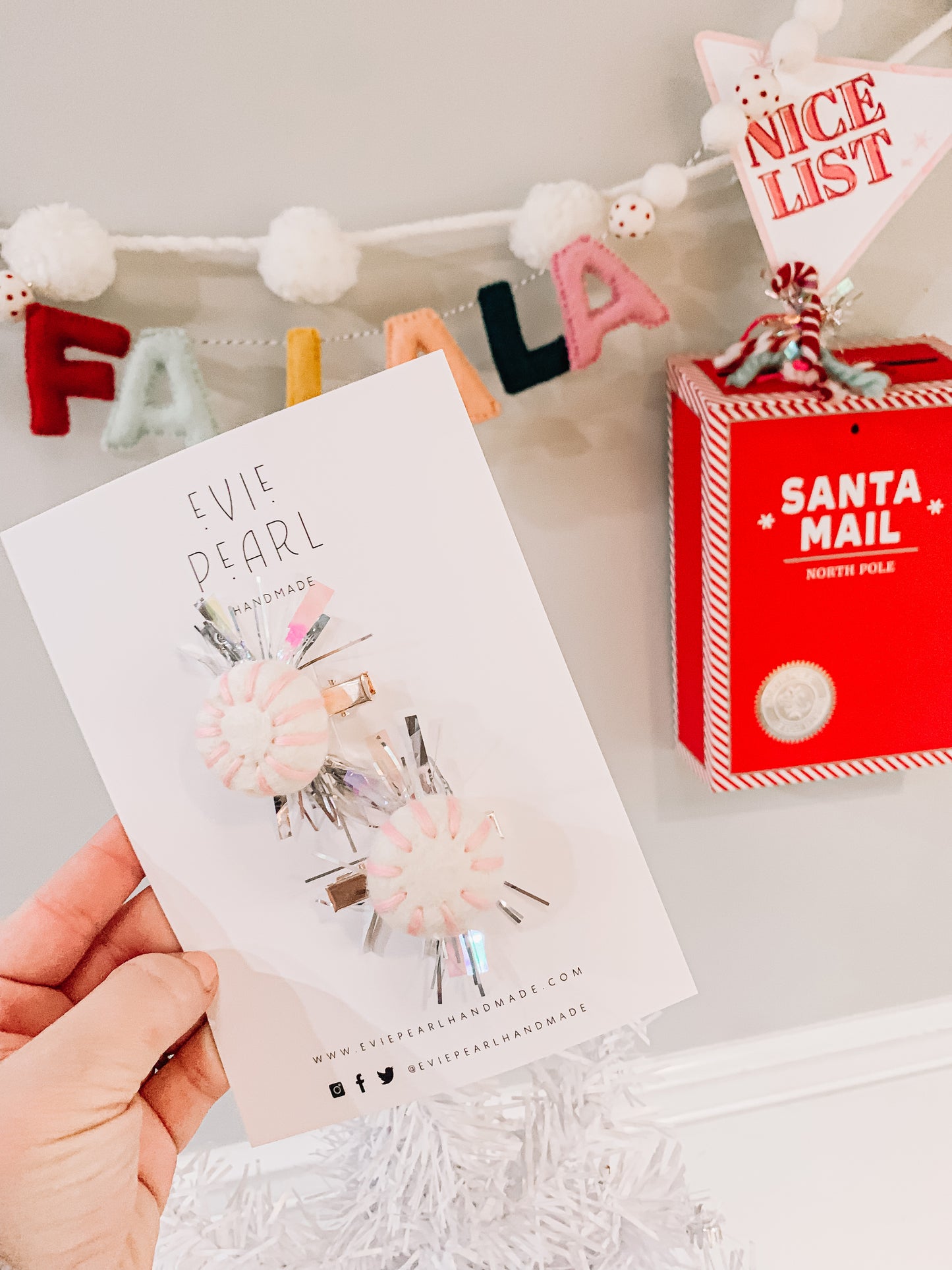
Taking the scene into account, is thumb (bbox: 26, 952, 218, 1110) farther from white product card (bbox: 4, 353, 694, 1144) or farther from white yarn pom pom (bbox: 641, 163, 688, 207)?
white yarn pom pom (bbox: 641, 163, 688, 207)

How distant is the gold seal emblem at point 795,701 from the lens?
0.65 metres

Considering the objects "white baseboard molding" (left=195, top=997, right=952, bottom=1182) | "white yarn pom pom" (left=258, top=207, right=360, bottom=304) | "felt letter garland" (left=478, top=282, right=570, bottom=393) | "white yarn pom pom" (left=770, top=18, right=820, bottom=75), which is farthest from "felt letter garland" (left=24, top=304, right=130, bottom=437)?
"white baseboard molding" (left=195, top=997, right=952, bottom=1182)

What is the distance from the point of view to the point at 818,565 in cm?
63

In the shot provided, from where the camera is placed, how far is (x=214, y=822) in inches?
19.7

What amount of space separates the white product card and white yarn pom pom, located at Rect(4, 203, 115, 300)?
187 mm

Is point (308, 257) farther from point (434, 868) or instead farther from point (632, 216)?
point (434, 868)

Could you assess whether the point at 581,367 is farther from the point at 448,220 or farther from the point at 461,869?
the point at 461,869

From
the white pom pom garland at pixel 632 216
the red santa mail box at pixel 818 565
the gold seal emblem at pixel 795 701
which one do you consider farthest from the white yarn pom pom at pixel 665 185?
the gold seal emblem at pixel 795 701

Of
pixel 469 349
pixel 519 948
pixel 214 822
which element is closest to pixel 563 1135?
pixel 519 948

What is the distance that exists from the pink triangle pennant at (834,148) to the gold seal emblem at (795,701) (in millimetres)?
294

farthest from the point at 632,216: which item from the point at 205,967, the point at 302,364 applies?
the point at 205,967

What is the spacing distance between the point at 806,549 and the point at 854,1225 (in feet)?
2.43

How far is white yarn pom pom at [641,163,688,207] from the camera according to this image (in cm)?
59

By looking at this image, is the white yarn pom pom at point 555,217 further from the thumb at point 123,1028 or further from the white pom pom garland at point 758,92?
the thumb at point 123,1028
